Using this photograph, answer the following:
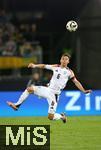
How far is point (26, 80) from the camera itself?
26234 mm

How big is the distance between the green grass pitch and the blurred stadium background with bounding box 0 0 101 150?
4.24ft

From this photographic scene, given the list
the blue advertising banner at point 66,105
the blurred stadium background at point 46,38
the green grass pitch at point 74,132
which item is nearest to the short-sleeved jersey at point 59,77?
the green grass pitch at point 74,132

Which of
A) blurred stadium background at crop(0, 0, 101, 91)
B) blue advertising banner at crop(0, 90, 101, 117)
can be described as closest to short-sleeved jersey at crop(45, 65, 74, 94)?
blue advertising banner at crop(0, 90, 101, 117)

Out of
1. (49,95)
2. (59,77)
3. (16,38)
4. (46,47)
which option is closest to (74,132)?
(49,95)

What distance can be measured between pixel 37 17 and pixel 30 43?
3153 mm

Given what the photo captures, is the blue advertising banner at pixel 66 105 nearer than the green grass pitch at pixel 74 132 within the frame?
No

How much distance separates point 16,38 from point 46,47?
10.2 ft

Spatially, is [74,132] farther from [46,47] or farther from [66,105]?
[46,47]

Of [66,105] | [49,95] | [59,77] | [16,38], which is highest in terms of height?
[16,38]

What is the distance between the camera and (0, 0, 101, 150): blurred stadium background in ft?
74.7

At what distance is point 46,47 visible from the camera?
3133cm

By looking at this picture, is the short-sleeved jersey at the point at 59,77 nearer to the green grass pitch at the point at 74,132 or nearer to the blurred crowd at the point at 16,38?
the green grass pitch at the point at 74,132

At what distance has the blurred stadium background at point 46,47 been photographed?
22.8m

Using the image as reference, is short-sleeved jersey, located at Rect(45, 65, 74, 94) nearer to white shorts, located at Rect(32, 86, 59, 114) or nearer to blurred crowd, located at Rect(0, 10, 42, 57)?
white shorts, located at Rect(32, 86, 59, 114)
